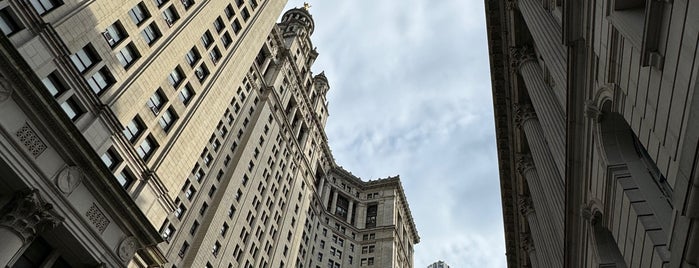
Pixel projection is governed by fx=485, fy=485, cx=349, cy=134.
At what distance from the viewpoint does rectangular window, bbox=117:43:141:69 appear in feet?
118

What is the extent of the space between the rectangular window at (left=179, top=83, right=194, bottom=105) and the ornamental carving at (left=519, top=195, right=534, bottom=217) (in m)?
32.4

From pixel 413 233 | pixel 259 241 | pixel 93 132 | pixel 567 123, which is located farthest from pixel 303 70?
pixel 567 123

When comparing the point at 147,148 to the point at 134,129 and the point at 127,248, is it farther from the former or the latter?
the point at 127,248

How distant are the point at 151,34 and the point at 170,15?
3.78 meters

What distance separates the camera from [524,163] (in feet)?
138

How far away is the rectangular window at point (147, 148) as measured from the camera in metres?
37.5

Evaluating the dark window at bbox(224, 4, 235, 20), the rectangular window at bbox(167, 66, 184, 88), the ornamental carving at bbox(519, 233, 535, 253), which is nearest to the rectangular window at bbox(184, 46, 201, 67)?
the rectangular window at bbox(167, 66, 184, 88)

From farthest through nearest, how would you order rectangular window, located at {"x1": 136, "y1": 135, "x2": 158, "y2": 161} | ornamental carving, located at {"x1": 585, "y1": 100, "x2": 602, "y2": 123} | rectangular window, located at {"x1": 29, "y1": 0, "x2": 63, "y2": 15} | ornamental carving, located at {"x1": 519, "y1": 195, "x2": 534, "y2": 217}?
ornamental carving, located at {"x1": 519, "y1": 195, "x2": 534, "y2": 217}, rectangular window, located at {"x1": 136, "y1": 135, "x2": 158, "y2": 161}, rectangular window, located at {"x1": 29, "y1": 0, "x2": 63, "y2": 15}, ornamental carving, located at {"x1": 585, "y1": 100, "x2": 602, "y2": 123}

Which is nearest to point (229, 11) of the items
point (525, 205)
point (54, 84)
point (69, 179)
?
point (54, 84)

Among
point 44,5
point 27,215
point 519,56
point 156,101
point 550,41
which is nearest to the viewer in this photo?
point 27,215

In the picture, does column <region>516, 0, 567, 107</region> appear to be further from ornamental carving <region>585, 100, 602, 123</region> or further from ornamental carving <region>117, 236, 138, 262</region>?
ornamental carving <region>117, 236, 138, 262</region>

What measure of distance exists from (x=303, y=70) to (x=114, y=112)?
74.0 meters

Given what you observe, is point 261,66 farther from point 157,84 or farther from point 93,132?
point 93,132

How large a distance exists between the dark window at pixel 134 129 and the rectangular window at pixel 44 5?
945 cm
